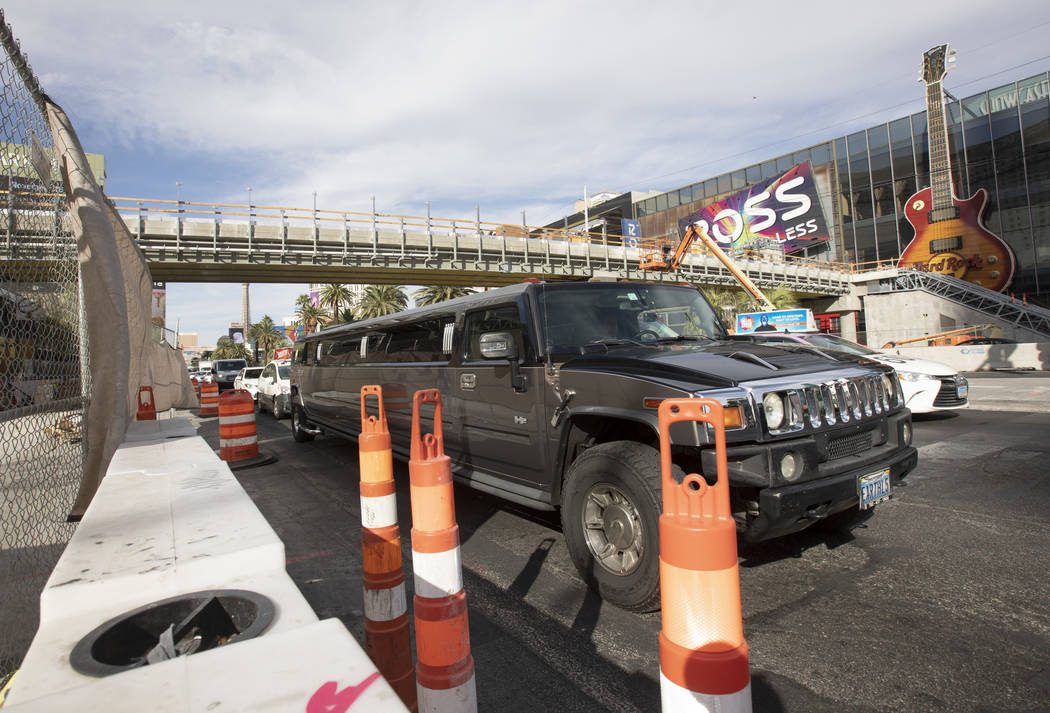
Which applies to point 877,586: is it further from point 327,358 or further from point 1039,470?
point 327,358

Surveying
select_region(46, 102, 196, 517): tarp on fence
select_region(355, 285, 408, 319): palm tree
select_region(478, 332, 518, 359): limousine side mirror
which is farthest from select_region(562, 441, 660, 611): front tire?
select_region(355, 285, 408, 319): palm tree

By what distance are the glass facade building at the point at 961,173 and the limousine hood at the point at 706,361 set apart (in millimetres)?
38682

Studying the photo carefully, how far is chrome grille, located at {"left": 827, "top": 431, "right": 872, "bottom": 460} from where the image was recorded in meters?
3.33

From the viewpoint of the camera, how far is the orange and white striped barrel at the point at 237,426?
7930 millimetres

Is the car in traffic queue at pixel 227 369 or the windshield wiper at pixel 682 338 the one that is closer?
the windshield wiper at pixel 682 338

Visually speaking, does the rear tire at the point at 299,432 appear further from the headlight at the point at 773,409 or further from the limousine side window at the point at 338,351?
the headlight at the point at 773,409

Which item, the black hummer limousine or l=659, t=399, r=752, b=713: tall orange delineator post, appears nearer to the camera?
l=659, t=399, r=752, b=713: tall orange delineator post

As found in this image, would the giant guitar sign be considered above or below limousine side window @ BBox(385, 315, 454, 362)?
above

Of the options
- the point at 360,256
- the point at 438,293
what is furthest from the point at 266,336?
the point at 360,256

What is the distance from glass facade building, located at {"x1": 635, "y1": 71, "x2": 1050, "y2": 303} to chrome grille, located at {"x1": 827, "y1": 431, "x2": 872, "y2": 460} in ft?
128

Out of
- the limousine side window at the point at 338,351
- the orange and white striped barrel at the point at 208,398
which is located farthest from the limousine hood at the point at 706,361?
the orange and white striped barrel at the point at 208,398

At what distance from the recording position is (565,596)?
3.48 metres

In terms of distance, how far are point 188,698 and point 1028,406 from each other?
1302 centimetres

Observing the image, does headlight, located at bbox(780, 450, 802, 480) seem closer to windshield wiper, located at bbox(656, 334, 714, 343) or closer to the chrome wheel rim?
the chrome wheel rim
